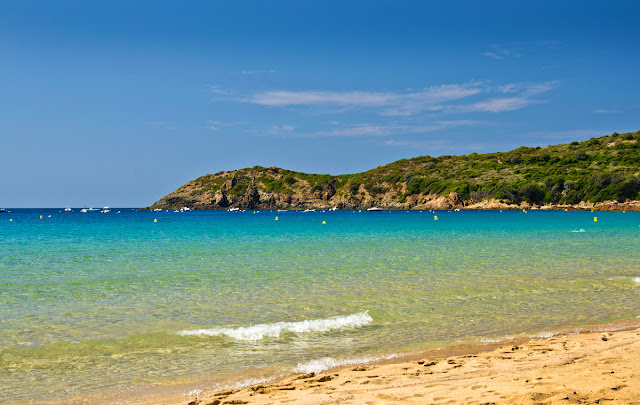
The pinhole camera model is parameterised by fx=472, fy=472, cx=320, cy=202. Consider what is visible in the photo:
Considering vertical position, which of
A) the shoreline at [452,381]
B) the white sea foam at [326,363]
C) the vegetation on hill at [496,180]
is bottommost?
the white sea foam at [326,363]

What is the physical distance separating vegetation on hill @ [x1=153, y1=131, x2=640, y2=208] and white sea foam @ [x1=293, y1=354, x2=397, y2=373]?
388 feet

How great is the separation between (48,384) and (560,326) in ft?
32.6

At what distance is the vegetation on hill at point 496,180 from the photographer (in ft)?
380

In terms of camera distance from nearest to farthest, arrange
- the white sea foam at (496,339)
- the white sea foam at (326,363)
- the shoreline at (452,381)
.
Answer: the shoreline at (452,381), the white sea foam at (326,363), the white sea foam at (496,339)

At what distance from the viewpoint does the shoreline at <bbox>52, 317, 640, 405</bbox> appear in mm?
5453

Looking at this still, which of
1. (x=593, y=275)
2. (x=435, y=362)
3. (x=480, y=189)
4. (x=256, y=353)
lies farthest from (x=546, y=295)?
(x=480, y=189)

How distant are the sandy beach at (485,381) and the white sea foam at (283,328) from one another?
8.52 ft

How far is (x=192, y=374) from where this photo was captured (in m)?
7.54

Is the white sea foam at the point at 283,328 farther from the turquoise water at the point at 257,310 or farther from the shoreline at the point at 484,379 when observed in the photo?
the shoreline at the point at 484,379

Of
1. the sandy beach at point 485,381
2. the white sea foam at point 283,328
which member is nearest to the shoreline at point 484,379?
the sandy beach at point 485,381

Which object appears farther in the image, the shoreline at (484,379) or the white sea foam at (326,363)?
the white sea foam at (326,363)

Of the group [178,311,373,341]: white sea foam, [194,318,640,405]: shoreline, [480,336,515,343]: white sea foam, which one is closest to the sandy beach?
[194,318,640,405]: shoreline

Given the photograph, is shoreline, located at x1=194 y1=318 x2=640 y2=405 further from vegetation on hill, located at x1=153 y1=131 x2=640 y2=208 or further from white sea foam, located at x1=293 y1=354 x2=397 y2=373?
vegetation on hill, located at x1=153 y1=131 x2=640 y2=208

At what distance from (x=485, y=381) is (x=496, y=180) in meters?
146
